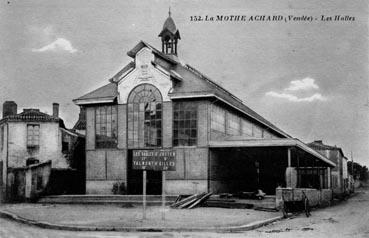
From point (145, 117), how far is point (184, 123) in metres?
2.53

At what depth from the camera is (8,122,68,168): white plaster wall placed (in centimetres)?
3428

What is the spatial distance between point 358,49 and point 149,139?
14.5m

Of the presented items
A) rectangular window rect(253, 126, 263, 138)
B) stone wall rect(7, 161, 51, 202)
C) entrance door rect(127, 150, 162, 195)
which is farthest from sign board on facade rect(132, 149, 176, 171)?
rectangular window rect(253, 126, 263, 138)

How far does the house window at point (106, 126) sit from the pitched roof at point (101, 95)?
60cm

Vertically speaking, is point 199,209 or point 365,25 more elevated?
point 365,25

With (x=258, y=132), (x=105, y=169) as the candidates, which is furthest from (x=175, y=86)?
(x=258, y=132)

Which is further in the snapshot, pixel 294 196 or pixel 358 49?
pixel 294 196

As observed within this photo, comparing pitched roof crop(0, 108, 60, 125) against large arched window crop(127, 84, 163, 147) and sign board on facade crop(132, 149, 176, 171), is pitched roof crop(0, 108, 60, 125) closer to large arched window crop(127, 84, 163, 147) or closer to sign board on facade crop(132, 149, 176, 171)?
large arched window crop(127, 84, 163, 147)

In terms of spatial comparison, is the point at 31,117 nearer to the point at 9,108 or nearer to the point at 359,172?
the point at 9,108

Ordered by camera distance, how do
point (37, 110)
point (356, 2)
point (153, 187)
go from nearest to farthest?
point (356, 2) → point (153, 187) → point (37, 110)

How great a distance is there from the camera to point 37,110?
36.4 m

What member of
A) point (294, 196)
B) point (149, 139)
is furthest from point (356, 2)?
point (149, 139)

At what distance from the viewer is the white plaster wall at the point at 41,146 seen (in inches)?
1350

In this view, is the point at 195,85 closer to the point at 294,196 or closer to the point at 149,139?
the point at 149,139
